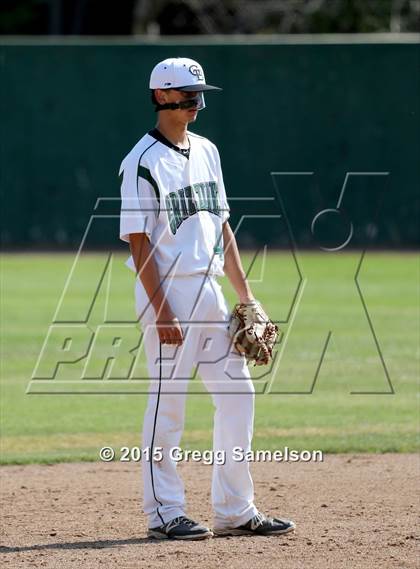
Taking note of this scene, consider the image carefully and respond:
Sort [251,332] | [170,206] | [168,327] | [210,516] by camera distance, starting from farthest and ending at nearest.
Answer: [210,516], [251,332], [170,206], [168,327]

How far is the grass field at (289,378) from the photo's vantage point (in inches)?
307

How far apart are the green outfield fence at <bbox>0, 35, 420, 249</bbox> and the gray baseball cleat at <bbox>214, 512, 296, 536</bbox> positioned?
48.4 feet

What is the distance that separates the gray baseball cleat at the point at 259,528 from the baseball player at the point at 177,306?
13 mm

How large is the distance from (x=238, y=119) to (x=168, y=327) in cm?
1534

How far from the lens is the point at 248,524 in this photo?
210 inches

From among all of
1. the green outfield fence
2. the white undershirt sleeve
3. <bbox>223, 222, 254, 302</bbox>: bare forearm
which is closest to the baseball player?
the white undershirt sleeve

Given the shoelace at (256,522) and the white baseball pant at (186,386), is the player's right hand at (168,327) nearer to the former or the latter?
the white baseball pant at (186,386)

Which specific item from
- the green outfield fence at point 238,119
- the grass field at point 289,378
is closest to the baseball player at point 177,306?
the grass field at point 289,378

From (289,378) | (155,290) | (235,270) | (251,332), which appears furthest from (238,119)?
(155,290)

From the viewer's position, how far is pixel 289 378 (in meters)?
9.65

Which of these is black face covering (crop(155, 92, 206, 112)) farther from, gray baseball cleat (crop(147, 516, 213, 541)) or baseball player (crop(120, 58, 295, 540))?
gray baseball cleat (crop(147, 516, 213, 541))

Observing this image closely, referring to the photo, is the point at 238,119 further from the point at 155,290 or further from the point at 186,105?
the point at 155,290

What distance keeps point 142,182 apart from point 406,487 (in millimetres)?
2465

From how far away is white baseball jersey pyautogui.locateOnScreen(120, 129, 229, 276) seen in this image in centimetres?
514
